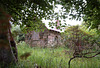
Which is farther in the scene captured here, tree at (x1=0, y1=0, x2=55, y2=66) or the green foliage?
the green foliage

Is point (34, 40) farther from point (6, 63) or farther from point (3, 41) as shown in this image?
point (3, 41)

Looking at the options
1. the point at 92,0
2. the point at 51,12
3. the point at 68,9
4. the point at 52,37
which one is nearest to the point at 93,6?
the point at 92,0

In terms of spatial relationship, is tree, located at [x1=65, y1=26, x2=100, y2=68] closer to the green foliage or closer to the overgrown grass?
the green foliage

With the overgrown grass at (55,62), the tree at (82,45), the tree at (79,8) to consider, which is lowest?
the overgrown grass at (55,62)

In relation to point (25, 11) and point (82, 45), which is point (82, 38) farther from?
point (25, 11)

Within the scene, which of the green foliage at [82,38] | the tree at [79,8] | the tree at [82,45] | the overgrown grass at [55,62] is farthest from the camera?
the green foliage at [82,38]

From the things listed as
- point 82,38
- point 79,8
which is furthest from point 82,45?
point 79,8

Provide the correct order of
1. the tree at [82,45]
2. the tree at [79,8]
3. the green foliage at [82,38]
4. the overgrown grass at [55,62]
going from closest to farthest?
the tree at [79,8]
the tree at [82,45]
the overgrown grass at [55,62]
the green foliage at [82,38]

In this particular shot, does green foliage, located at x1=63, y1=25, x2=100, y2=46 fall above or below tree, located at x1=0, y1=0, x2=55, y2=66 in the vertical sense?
below

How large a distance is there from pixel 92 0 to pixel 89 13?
2.10 ft

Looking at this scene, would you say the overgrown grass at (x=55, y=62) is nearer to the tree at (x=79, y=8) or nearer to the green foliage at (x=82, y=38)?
the green foliage at (x=82, y=38)

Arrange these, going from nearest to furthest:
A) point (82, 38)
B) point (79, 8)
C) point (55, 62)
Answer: point (79, 8) → point (55, 62) → point (82, 38)

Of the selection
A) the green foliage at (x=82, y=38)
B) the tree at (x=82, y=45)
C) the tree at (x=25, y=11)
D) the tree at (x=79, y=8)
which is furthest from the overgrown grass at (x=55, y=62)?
the tree at (x=79, y=8)

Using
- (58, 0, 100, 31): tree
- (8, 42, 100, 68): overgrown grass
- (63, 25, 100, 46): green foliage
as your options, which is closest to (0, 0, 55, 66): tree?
(58, 0, 100, 31): tree
